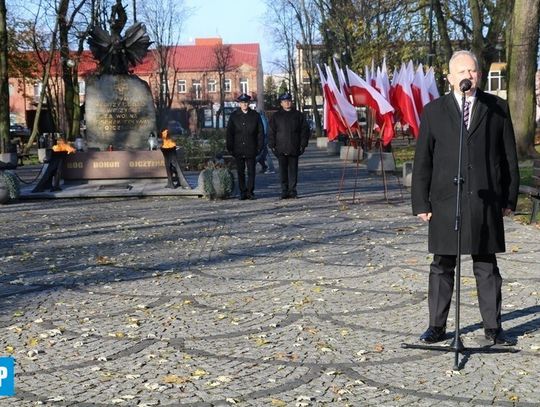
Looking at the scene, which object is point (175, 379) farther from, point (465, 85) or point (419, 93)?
point (419, 93)

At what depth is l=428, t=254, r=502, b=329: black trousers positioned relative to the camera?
6.34 metres

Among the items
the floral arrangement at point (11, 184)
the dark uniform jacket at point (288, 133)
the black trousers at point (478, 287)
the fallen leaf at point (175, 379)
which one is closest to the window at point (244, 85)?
the floral arrangement at point (11, 184)

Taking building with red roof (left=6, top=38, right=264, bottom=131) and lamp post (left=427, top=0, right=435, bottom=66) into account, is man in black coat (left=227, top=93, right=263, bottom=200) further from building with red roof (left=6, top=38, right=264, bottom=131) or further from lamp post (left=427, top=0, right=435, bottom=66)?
building with red roof (left=6, top=38, right=264, bottom=131)

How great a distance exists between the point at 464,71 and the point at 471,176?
67 centimetres

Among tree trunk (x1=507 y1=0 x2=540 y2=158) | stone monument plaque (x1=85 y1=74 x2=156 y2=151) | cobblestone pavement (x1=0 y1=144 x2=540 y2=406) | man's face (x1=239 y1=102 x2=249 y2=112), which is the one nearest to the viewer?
cobblestone pavement (x1=0 y1=144 x2=540 y2=406)

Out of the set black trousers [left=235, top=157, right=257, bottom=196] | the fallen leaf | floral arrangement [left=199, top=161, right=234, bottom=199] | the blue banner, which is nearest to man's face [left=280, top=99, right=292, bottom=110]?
black trousers [left=235, top=157, right=257, bottom=196]

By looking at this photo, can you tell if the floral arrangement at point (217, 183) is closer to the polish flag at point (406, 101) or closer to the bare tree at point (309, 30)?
the polish flag at point (406, 101)

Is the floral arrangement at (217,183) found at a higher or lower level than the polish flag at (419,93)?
lower

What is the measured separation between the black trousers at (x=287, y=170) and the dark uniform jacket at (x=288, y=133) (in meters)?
0.15

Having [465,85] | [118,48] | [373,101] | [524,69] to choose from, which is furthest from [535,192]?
[118,48]

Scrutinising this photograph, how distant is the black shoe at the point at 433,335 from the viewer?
6.39 metres

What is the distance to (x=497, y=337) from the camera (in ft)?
20.8

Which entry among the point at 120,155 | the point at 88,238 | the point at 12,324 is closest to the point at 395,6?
the point at 120,155

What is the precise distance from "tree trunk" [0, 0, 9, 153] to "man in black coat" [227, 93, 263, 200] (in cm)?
1950
